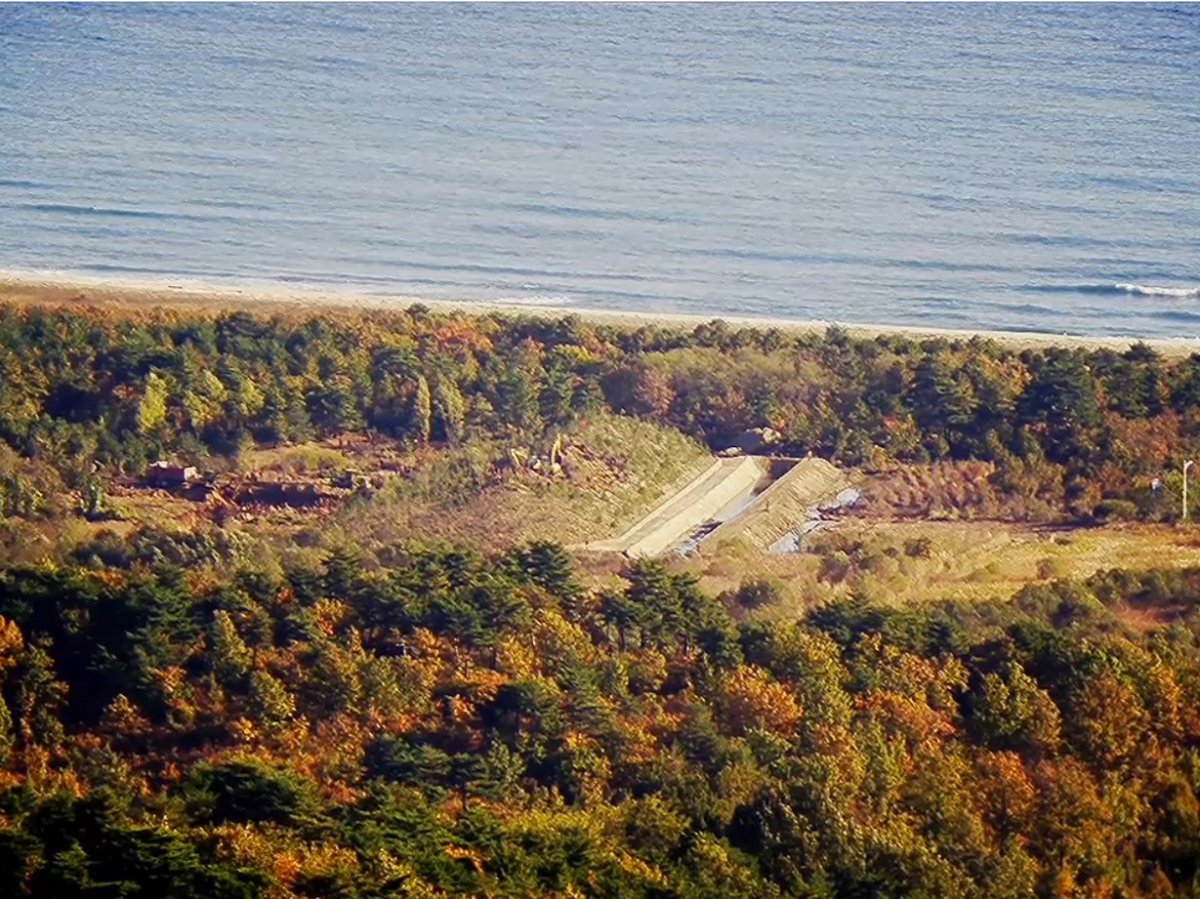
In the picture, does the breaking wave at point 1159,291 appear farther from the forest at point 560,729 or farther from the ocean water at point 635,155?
the forest at point 560,729

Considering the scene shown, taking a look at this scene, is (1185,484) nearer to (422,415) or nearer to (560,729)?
(422,415)

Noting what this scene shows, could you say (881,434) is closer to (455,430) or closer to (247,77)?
(455,430)

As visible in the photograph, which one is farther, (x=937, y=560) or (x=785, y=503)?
(x=785, y=503)

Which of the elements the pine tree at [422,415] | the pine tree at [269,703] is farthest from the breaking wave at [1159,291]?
the pine tree at [269,703]

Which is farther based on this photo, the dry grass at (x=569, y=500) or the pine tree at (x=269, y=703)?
the dry grass at (x=569, y=500)

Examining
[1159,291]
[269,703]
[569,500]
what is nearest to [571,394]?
[569,500]

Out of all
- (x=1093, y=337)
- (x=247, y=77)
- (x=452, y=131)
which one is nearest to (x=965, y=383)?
(x=1093, y=337)
